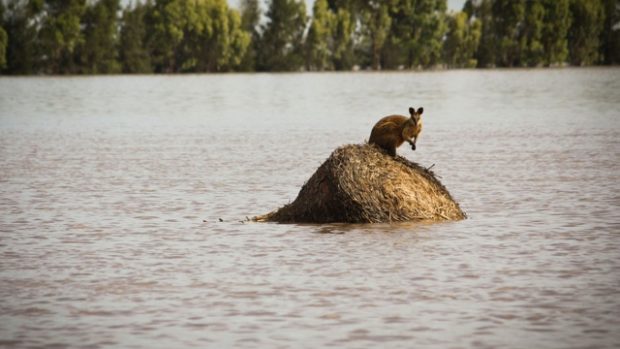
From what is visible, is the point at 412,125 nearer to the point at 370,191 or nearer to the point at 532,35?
the point at 370,191

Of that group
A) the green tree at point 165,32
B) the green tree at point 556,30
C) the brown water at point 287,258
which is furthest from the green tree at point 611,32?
the brown water at point 287,258

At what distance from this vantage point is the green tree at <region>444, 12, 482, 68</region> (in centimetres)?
15662

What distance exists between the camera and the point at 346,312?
413 inches

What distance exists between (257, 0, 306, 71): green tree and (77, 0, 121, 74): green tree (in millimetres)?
22513

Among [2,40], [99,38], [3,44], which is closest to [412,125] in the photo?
[2,40]

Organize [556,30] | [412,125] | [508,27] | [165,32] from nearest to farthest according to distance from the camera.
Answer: [412,125] < [165,32] < [556,30] < [508,27]

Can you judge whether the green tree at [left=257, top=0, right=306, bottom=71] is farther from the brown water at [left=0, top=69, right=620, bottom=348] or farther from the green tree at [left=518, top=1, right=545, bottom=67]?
the brown water at [left=0, top=69, right=620, bottom=348]

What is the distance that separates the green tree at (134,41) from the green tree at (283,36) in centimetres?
1764

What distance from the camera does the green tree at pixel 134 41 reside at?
152000 mm

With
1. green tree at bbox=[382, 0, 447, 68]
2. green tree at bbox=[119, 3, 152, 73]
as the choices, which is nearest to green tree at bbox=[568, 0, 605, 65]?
green tree at bbox=[382, 0, 447, 68]

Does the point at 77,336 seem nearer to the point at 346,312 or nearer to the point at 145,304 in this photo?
the point at 145,304

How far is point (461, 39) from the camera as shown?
157 meters

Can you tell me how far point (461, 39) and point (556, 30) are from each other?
1231 centimetres

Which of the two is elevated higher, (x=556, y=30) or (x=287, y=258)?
(x=556, y=30)
